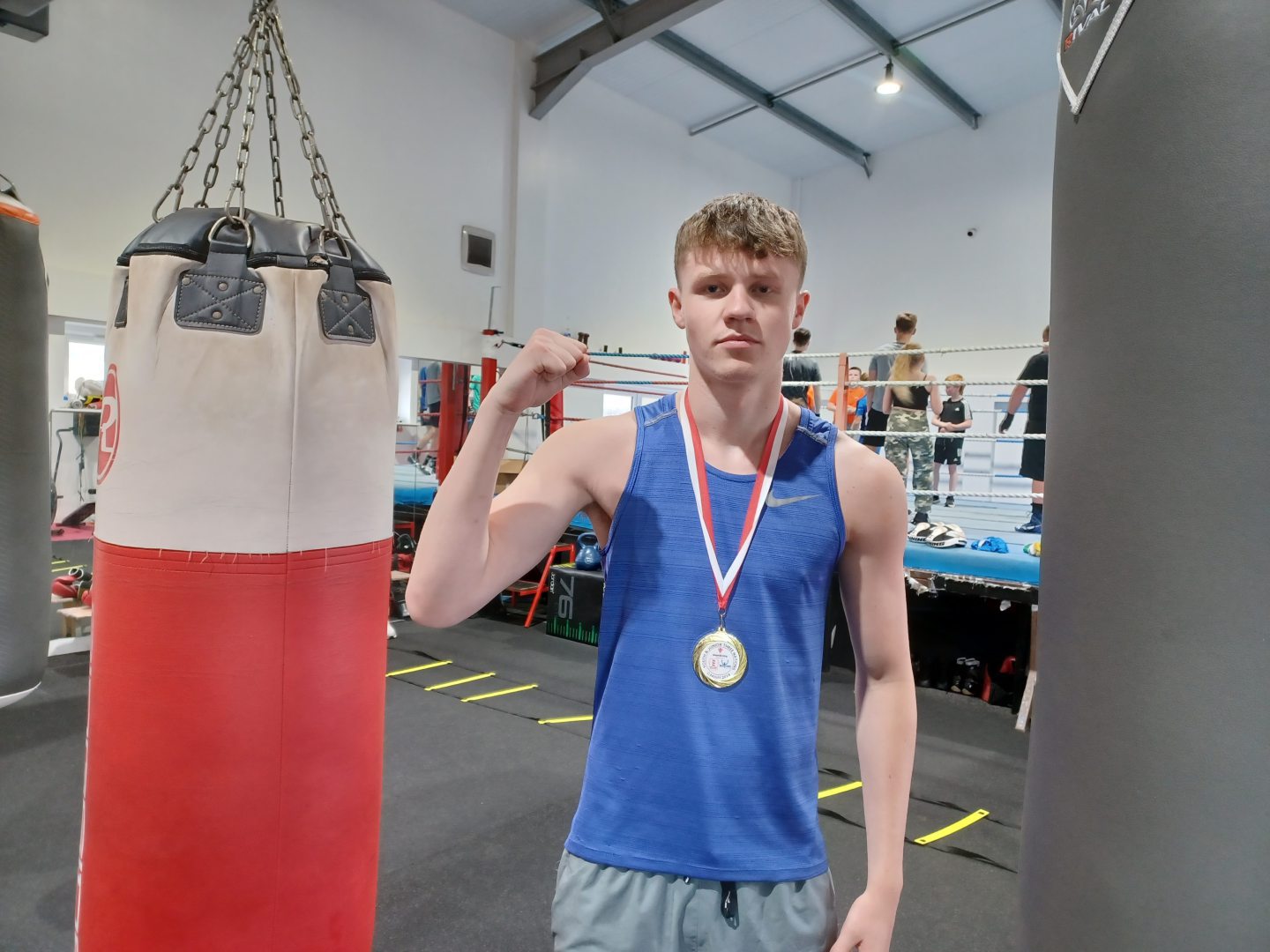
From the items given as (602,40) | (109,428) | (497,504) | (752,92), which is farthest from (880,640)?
(752,92)

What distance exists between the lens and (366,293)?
138 centimetres

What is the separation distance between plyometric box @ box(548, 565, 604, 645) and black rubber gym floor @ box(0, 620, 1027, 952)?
74 cm

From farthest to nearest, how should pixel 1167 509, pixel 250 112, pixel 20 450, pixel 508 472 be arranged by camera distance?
pixel 508 472, pixel 20 450, pixel 250 112, pixel 1167 509

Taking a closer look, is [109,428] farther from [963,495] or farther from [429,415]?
[429,415]

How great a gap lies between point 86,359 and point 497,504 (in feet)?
25.4

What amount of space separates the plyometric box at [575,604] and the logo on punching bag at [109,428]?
402cm

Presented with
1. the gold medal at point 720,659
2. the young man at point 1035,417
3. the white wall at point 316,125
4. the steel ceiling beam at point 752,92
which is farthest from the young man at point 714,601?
the steel ceiling beam at point 752,92

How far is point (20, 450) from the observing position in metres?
2.02

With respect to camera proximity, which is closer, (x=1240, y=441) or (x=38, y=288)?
(x=1240, y=441)

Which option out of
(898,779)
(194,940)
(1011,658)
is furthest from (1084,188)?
(1011,658)

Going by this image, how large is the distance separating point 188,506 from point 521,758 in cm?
250

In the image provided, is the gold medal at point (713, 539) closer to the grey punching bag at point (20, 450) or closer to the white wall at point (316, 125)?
the grey punching bag at point (20, 450)

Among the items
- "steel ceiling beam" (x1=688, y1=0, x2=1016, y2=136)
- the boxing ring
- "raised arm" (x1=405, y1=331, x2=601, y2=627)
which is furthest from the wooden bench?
"steel ceiling beam" (x1=688, y1=0, x2=1016, y2=136)

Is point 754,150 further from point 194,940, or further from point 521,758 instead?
point 194,940
